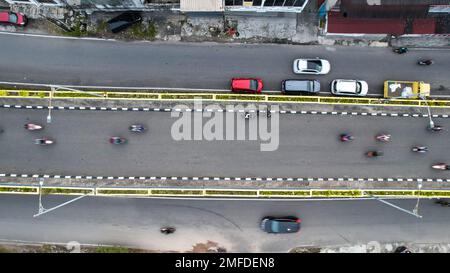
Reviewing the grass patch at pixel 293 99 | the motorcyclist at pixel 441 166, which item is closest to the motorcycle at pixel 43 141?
the grass patch at pixel 293 99

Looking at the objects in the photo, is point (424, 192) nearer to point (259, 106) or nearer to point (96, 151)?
point (259, 106)

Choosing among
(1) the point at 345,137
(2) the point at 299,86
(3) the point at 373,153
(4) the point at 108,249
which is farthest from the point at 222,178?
(3) the point at 373,153

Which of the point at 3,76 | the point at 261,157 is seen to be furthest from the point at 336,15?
the point at 3,76

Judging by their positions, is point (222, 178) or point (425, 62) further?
point (425, 62)

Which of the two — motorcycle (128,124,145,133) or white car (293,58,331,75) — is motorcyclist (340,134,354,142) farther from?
motorcycle (128,124,145,133)

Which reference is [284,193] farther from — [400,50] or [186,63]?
[400,50]

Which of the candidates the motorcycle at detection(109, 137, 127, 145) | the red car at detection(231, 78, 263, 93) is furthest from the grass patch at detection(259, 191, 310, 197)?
the motorcycle at detection(109, 137, 127, 145)

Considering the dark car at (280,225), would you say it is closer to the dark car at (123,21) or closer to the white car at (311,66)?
the white car at (311,66)
